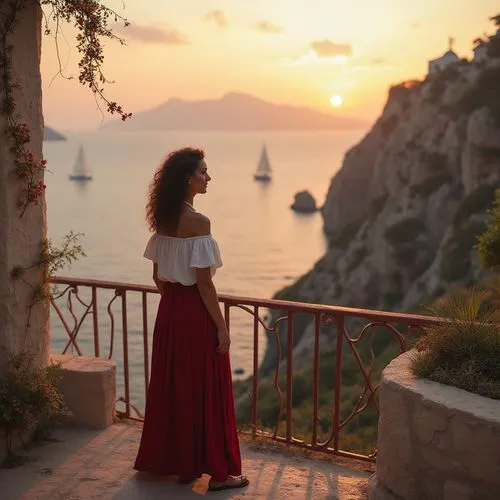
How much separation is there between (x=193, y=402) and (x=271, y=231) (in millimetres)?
87725

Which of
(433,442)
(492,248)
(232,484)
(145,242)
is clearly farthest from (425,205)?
(433,442)

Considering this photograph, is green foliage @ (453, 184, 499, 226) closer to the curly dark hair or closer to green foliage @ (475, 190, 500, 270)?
green foliage @ (475, 190, 500, 270)

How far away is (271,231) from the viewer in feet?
302

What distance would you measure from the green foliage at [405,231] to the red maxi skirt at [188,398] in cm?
3998

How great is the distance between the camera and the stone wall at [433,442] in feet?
11.2

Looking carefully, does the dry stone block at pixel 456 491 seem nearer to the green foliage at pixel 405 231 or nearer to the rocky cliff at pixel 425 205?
the rocky cliff at pixel 425 205

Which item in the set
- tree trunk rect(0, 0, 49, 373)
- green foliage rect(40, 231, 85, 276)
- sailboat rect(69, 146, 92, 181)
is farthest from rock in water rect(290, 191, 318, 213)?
tree trunk rect(0, 0, 49, 373)

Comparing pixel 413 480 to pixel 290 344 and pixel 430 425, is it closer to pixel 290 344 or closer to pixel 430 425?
pixel 430 425

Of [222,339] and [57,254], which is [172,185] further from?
[57,254]

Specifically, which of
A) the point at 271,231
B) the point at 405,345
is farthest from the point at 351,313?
the point at 271,231

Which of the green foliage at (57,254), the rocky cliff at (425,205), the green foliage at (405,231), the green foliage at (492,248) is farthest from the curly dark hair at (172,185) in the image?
the green foliage at (405,231)

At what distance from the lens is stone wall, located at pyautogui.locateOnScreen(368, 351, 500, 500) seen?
3420 millimetres

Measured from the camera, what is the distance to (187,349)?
4.34m

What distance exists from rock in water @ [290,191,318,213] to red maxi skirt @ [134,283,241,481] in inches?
4036
